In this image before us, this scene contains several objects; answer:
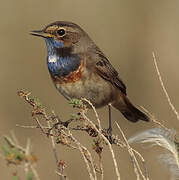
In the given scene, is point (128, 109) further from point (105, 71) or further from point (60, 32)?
point (60, 32)

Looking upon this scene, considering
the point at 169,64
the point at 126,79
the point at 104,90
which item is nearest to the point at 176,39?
the point at 169,64

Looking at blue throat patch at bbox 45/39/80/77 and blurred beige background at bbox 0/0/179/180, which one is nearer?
blue throat patch at bbox 45/39/80/77

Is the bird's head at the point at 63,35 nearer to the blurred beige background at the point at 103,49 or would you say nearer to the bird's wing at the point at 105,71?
the bird's wing at the point at 105,71

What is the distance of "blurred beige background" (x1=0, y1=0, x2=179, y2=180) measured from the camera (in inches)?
298

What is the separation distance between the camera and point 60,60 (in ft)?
17.6

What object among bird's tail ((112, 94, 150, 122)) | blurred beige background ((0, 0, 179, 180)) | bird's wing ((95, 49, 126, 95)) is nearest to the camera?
bird's wing ((95, 49, 126, 95))

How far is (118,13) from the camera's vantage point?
811 centimetres

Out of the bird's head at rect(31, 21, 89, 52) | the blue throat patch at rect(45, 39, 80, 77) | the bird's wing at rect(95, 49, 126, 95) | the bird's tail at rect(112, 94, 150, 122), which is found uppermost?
the bird's head at rect(31, 21, 89, 52)

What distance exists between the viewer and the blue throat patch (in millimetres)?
5258

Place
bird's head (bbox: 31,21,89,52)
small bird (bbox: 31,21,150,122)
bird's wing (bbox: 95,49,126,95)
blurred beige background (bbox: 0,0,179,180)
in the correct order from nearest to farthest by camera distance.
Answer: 1. small bird (bbox: 31,21,150,122)
2. bird's head (bbox: 31,21,89,52)
3. bird's wing (bbox: 95,49,126,95)
4. blurred beige background (bbox: 0,0,179,180)

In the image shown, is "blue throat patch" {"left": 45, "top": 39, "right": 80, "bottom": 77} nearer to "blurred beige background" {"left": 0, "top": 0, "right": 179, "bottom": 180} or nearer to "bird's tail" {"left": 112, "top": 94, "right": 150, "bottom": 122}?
"bird's tail" {"left": 112, "top": 94, "right": 150, "bottom": 122}

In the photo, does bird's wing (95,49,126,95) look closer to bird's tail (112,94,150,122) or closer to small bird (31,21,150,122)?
small bird (31,21,150,122)

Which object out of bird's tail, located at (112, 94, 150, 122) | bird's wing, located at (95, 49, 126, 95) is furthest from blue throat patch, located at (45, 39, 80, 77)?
bird's tail, located at (112, 94, 150, 122)

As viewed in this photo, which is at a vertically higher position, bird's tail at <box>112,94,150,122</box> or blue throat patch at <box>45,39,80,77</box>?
blue throat patch at <box>45,39,80,77</box>
